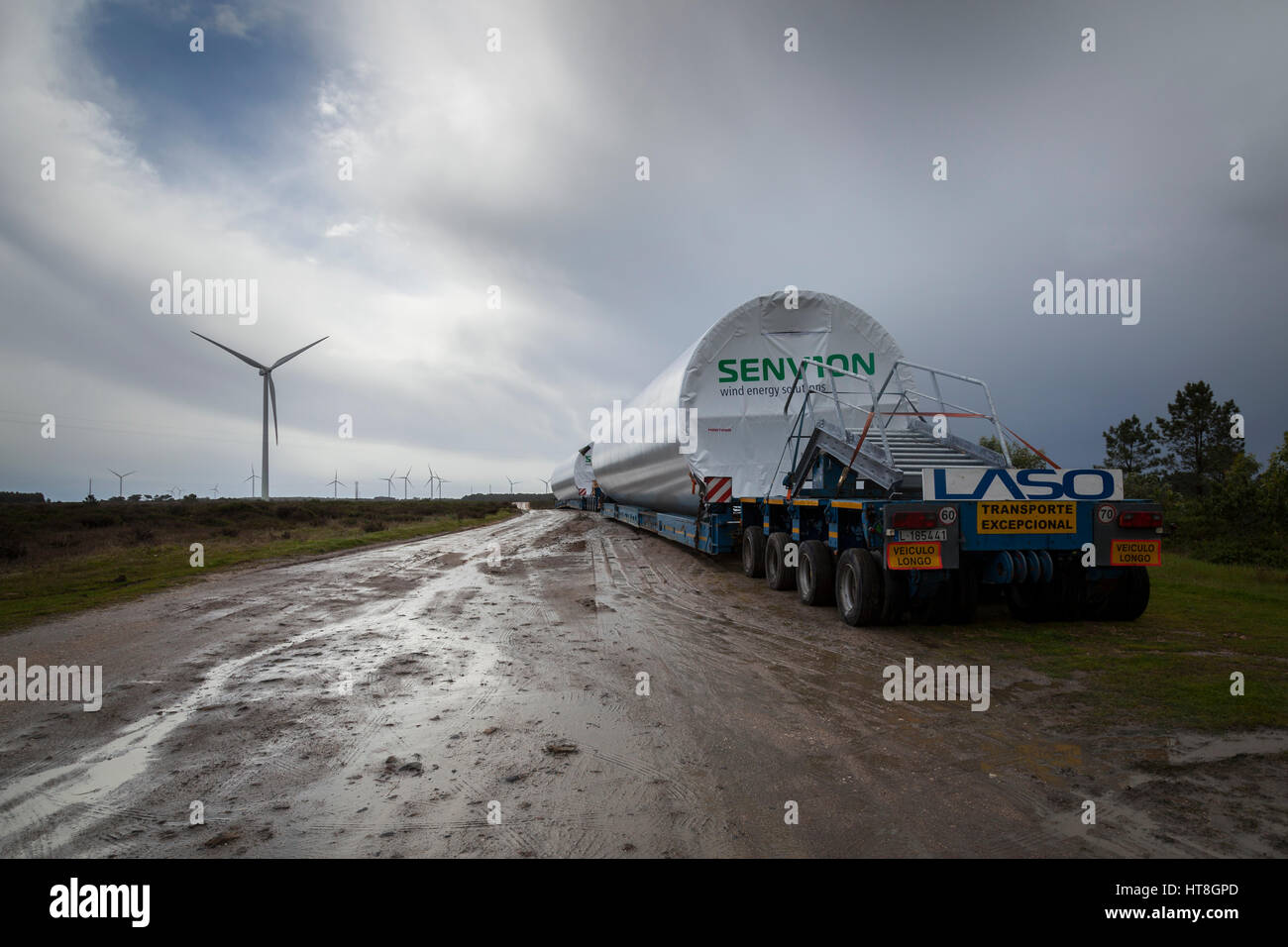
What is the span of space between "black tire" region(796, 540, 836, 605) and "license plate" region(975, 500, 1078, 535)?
226 centimetres

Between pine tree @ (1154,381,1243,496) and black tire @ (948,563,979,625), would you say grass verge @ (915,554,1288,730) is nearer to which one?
black tire @ (948,563,979,625)

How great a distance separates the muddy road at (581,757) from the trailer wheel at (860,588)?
210mm

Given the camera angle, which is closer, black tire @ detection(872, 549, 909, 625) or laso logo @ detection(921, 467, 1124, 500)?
laso logo @ detection(921, 467, 1124, 500)

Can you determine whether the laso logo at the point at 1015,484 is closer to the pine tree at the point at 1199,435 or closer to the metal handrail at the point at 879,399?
the metal handrail at the point at 879,399

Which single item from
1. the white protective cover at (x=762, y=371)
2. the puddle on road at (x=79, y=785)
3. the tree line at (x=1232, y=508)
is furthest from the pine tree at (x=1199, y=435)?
the puddle on road at (x=79, y=785)

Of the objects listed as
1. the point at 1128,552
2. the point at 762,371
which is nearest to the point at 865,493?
the point at 1128,552

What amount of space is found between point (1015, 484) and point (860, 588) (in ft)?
6.44

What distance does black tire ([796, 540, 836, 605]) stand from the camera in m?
9.11

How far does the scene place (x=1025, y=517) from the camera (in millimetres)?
7375

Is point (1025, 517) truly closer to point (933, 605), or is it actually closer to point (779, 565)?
point (933, 605)

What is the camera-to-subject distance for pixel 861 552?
7.89m

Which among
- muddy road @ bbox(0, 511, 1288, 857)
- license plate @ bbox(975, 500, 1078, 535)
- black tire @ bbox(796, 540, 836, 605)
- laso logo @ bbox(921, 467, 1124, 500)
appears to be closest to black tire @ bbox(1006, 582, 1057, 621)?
license plate @ bbox(975, 500, 1078, 535)

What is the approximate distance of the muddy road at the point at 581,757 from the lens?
3047 mm
